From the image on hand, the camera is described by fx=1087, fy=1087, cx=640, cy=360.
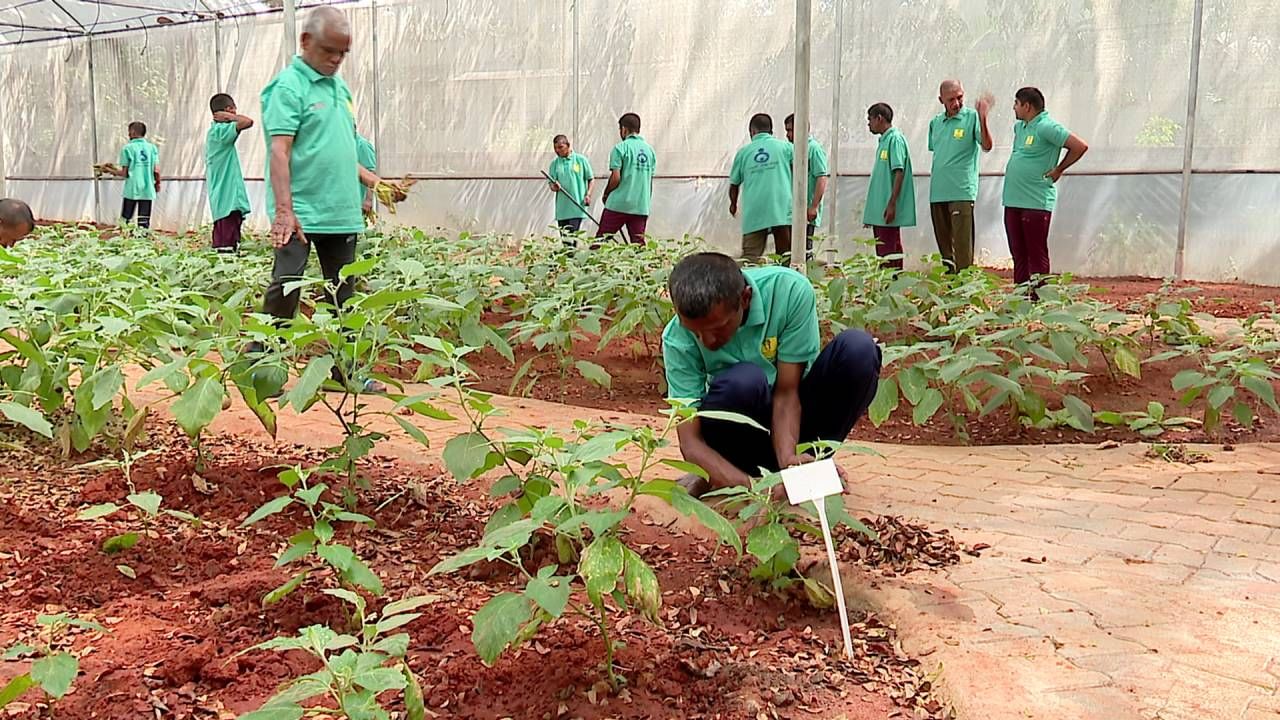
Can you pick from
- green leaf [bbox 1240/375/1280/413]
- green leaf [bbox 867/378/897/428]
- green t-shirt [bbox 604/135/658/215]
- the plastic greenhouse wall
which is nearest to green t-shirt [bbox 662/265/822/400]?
green leaf [bbox 867/378/897/428]

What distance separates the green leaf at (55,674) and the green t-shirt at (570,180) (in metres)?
7.86

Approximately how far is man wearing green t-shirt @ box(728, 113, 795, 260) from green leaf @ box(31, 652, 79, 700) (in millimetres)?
5755

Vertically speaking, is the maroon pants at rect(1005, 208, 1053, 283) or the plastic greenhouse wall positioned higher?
the plastic greenhouse wall

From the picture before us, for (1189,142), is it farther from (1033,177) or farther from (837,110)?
(1033,177)

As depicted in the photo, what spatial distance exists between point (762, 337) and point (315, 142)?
211cm

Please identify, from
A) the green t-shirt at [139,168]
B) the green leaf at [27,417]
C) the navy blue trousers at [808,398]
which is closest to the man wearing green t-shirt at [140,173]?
the green t-shirt at [139,168]

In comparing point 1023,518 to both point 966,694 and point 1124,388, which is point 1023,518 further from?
point 1124,388

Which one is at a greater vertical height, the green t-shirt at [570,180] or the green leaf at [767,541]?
the green t-shirt at [570,180]

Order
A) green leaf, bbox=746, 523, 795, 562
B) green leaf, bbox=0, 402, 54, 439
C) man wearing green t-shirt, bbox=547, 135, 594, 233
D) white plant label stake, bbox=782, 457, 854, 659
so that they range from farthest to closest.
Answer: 1. man wearing green t-shirt, bbox=547, 135, 594, 233
2. green leaf, bbox=0, 402, 54, 439
3. green leaf, bbox=746, 523, 795, 562
4. white plant label stake, bbox=782, 457, 854, 659

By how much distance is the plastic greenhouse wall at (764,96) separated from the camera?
8.24 meters

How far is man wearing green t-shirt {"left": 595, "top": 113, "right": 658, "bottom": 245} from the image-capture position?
26.4 ft

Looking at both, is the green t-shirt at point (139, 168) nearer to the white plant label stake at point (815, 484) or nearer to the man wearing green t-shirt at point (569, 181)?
the man wearing green t-shirt at point (569, 181)

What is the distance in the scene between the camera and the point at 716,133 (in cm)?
1030

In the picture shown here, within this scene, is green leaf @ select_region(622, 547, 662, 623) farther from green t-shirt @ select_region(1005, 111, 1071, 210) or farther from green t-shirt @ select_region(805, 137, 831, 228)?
green t-shirt @ select_region(805, 137, 831, 228)
